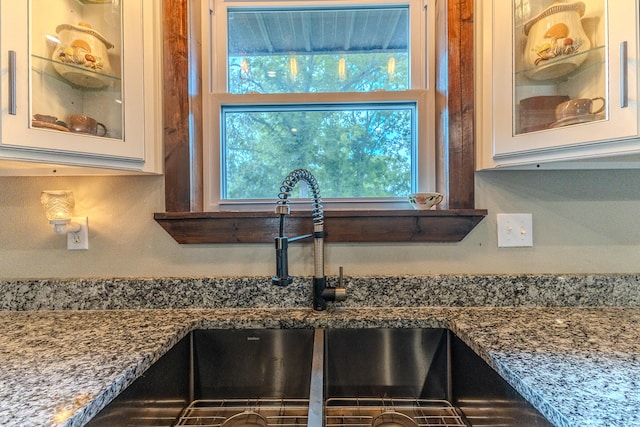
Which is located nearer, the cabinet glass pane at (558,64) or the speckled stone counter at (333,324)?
the speckled stone counter at (333,324)

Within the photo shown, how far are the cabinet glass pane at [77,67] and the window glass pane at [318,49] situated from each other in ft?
1.32

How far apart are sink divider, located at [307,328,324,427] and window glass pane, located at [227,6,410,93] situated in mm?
870

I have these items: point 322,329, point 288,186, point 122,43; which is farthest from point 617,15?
point 122,43

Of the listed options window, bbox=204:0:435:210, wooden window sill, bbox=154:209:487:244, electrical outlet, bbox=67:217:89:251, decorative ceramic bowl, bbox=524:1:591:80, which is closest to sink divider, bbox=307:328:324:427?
wooden window sill, bbox=154:209:487:244

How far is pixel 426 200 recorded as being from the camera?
1.08 m

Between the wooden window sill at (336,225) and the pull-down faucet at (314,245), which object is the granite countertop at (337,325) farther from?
the wooden window sill at (336,225)

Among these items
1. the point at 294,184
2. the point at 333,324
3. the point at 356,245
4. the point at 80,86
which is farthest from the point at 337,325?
the point at 80,86

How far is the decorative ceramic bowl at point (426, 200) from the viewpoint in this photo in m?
1.08

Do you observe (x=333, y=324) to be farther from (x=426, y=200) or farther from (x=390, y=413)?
(x=426, y=200)

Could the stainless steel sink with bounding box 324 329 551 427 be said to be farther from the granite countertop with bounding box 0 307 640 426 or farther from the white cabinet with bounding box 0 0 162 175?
the white cabinet with bounding box 0 0 162 175

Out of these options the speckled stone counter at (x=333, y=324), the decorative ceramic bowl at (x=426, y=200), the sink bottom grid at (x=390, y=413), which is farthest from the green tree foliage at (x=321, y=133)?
the sink bottom grid at (x=390, y=413)

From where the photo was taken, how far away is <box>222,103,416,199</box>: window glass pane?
4.07 feet

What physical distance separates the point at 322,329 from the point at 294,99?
797 mm

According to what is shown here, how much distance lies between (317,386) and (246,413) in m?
0.33
